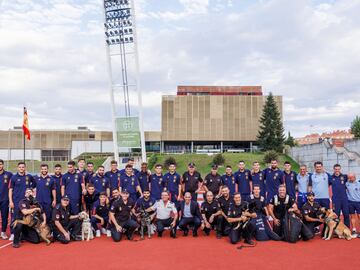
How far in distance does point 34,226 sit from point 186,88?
55.9 meters

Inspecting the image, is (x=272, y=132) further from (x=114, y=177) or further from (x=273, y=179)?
(x=114, y=177)

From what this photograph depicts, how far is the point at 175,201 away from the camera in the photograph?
9.44 meters

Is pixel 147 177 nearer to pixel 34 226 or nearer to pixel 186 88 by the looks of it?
pixel 34 226

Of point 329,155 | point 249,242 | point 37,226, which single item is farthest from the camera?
point 329,155

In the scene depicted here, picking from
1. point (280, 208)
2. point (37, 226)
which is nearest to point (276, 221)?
point (280, 208)

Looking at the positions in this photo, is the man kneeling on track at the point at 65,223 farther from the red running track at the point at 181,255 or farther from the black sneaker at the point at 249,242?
the black sneaker at the point at 249,242

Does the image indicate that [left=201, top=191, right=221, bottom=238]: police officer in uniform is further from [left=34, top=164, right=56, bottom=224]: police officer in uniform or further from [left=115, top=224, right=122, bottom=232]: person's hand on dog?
[left=34, top=164, right=56, bottom=224]: police officer in uniform

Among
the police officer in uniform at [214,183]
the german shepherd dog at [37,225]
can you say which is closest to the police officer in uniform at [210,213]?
the police officer in uniform at [214,183]

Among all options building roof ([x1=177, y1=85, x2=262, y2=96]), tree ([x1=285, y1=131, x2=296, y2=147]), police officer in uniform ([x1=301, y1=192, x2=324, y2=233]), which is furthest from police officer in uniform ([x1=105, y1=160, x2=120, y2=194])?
building roof ([x1=177, y1=85, x2=262, y2=96])

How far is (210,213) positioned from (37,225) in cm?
365

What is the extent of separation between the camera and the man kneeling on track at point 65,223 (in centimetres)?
762

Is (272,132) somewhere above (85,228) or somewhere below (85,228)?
above

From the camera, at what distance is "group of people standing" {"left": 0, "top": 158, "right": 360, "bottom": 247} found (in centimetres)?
774

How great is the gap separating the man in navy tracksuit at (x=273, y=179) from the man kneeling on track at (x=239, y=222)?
131cm
